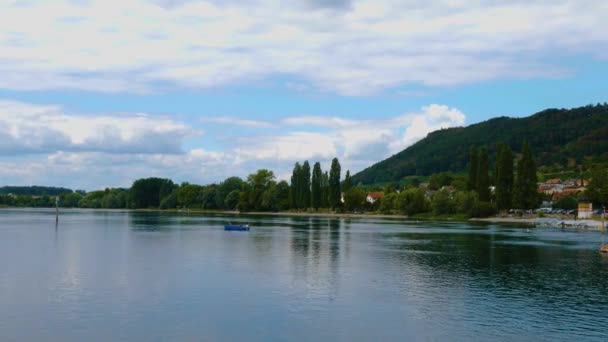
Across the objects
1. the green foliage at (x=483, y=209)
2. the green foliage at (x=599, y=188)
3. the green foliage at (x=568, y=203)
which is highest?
the green foliage at (x=599, y=188)

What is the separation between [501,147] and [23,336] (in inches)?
4331

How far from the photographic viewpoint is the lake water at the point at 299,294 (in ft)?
77.6

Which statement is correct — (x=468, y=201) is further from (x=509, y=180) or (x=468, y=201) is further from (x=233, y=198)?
(x=233, y=198)

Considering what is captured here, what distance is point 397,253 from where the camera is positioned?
52875 mm

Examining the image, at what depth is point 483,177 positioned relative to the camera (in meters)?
126

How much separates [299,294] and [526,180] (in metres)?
94.4

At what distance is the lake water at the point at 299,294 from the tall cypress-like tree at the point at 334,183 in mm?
95874

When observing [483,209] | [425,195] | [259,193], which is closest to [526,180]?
[483,209]

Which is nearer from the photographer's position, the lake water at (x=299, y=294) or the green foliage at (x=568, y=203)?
the lake water at (x=299, y=294)

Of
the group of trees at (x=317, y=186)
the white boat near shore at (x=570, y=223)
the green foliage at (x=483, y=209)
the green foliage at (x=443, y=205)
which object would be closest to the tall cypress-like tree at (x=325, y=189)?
the group of trees at (x=317, y=186)

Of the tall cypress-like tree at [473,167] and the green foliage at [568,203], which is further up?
the tall cypress-like tree at [473,167]

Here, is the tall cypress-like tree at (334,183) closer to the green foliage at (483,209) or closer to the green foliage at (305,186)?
the green foliage at (305,186)

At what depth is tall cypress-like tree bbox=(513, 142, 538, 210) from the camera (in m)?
115

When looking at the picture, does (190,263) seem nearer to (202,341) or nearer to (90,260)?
(90,260)
